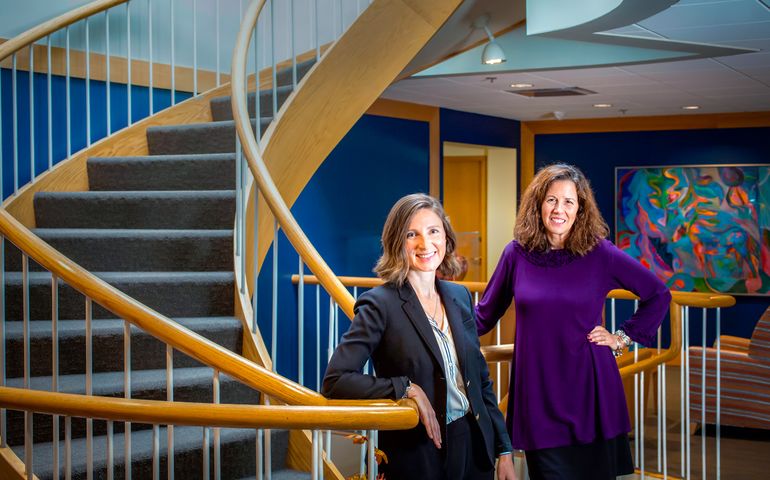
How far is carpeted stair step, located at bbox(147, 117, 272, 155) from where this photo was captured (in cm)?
504

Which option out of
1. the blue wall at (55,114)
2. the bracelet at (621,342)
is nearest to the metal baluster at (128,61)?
the blue wall at (55,114)

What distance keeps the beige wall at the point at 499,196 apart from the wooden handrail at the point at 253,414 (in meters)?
8.71

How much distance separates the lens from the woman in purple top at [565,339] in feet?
8.33

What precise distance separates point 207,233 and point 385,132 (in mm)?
4284

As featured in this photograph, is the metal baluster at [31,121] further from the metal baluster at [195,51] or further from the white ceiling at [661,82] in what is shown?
the white ceiling at [661,82]

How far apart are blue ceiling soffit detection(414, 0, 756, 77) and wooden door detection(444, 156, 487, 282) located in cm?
407

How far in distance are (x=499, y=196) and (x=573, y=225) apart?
26.6 ft

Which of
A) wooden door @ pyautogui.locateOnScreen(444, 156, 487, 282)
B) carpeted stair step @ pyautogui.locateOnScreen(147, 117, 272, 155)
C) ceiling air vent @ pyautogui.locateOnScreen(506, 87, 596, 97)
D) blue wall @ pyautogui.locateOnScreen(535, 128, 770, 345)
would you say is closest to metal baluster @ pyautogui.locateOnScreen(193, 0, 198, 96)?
carpeted stair step @ pyautogui.locateOnScreen(147, 117, 272, 155)

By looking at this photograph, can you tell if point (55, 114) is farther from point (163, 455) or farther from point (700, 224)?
point (700, 224)

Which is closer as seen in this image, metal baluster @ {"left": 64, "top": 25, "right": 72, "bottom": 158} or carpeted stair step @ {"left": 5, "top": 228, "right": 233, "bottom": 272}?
carpeted stair step @ {"left": 5, "top": 228, "right": 233, "bottom": 272}

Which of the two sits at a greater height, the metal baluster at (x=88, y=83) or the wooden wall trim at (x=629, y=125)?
the wooden wall trim at (x=629, y=125)

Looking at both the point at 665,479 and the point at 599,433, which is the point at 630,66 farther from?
the point at 599,433

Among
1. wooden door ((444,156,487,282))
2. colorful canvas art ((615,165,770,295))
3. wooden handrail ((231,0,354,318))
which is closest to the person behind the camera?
wooden handrail ((231,0,354,318))

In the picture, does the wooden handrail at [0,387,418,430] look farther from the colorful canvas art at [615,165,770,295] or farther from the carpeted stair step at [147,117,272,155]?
the colorful canvas art at [615,165,770,295]
